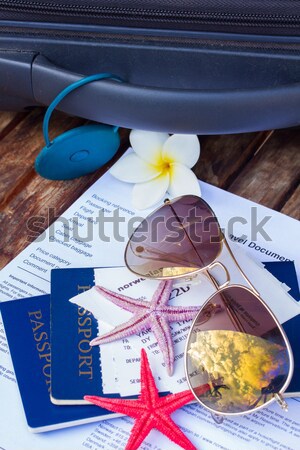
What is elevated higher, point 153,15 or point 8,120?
point 153,15

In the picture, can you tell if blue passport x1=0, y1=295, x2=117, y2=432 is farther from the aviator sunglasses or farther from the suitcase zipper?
the suitcase zipper

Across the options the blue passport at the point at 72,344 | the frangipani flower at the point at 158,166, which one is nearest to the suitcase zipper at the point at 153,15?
the frangipani flower at the point at 158,166

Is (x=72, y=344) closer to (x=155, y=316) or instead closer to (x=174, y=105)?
(x=155, y=316)

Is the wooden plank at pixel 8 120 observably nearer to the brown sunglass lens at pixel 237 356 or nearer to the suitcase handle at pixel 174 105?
the suitcase handle at pixel 174 105

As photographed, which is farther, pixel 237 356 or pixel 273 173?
pixel 273 173

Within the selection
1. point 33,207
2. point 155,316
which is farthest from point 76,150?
point 155,316

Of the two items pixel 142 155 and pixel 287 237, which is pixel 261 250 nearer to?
pixel 287 237

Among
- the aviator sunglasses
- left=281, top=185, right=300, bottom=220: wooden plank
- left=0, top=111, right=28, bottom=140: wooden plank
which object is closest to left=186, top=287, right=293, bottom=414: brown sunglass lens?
the aviator sunglasses
